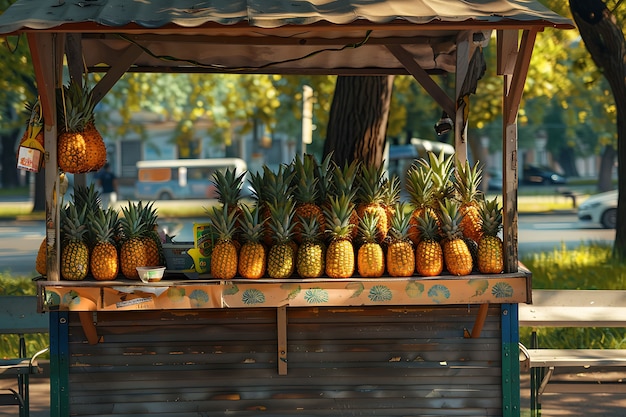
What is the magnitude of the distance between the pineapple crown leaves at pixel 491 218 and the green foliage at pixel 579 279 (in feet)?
11.6

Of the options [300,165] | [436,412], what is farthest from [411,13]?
[436,412]

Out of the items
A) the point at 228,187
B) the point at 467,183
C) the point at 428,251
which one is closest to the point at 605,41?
the point at 467,183

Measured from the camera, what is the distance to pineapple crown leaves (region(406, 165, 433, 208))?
21.0ft

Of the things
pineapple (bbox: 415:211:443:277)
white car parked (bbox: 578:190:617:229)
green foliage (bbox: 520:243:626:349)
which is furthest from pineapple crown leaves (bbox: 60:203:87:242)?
white car parked (bbox: 578:190:617:229)

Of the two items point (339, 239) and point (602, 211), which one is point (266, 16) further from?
point (602, 211)

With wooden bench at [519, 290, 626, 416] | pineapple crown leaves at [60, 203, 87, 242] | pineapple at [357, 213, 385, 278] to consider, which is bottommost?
wooden bench at [519, 290, 626, 416]

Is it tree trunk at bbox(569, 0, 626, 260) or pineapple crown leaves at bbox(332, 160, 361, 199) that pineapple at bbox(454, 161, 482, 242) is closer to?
pineapple crown leaves at bbox(332, 160, 361, 199)

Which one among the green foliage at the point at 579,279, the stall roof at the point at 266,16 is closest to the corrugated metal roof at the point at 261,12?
the stall roof at the point at 266,16

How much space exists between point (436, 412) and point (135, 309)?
2224 millimetres

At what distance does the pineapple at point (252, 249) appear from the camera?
593 centimetres

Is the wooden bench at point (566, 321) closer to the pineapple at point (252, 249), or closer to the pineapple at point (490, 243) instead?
the pineapple at point (490, 243)

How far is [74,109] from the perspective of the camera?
19.4 feet

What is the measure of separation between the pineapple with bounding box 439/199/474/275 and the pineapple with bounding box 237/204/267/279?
3.98ft

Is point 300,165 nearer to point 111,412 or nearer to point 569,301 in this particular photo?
point 111,412
